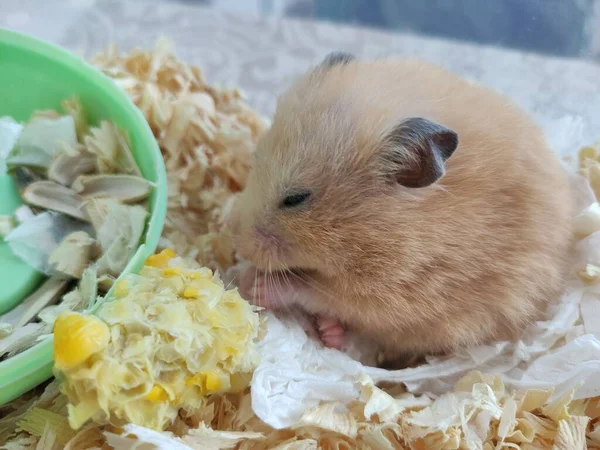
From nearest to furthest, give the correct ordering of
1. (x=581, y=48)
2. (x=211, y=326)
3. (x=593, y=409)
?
(x=211, y=326) < (x=593, y=409) < (x=581, y=48)

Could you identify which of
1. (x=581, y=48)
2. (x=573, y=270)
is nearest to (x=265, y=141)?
(x=573, y=270)

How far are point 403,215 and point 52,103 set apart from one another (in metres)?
1.14

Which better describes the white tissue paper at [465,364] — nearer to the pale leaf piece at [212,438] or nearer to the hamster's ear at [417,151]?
the pale leaf piece at [212,438]

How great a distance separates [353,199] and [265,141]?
1.12 feet

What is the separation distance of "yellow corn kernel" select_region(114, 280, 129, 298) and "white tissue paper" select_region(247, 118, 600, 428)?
1.21ft

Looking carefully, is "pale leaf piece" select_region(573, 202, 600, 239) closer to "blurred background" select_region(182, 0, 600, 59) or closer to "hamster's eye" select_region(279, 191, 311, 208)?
"hamster's eye" select_region(279, 191, 311, 208)

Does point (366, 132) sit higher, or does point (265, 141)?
point (366, 132)

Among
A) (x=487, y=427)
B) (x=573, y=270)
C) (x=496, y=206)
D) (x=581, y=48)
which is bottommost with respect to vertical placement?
(x=487, y=427)

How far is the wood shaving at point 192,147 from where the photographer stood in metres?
1.92

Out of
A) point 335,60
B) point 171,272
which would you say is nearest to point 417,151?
point 335,60

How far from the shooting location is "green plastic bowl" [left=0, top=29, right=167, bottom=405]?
5.22 feet

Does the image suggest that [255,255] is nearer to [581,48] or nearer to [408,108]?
[408,108]

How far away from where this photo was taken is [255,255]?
1.60 meters

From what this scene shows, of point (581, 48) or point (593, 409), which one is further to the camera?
point (581, 48)
